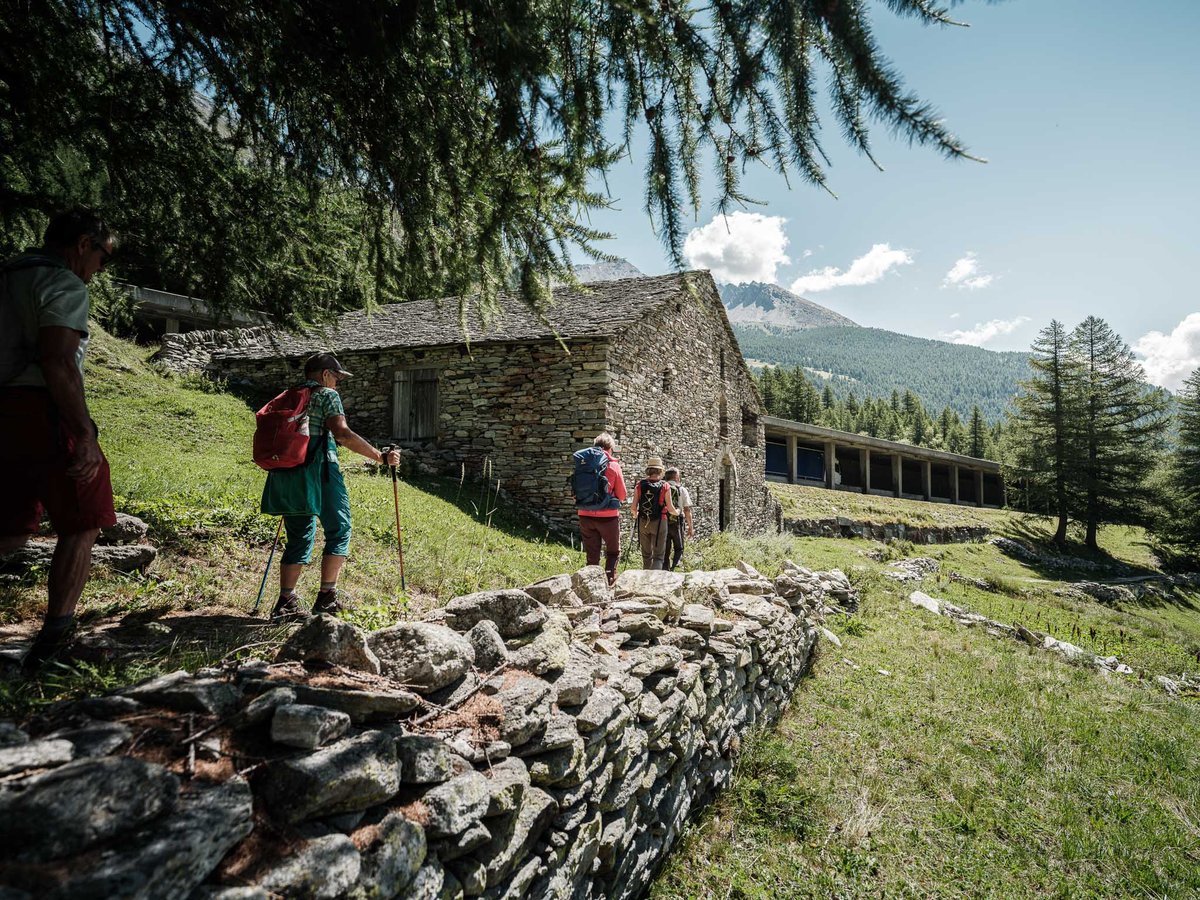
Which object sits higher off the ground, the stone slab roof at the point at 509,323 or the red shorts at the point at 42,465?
the stone slab roof at the point at 509,323

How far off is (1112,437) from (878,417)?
48.7m

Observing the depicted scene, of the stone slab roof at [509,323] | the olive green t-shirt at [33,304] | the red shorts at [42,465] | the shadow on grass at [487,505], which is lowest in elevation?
the shadow on grass at [487,505]

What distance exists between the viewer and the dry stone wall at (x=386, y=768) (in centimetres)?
119

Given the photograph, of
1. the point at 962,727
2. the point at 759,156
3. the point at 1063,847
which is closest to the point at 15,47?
the point at 759,156

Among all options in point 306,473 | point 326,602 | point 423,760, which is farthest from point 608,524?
point 423,760

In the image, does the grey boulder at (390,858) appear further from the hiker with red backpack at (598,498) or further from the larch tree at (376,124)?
the hiker with red backpack at (598,498)

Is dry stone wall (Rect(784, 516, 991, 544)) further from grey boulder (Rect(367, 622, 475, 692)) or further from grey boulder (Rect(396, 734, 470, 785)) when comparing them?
grey boulder (Rect(396, 734, 470, 785))

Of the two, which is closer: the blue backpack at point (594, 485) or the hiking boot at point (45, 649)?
the hiking boot at point (45, 649)

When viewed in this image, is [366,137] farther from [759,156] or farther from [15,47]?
[759,156]

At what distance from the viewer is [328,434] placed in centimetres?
379

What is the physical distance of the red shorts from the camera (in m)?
2.34

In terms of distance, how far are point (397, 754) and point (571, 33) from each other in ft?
9.90

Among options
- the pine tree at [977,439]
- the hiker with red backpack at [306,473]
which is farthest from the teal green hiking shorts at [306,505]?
the pine tree at [977,439]

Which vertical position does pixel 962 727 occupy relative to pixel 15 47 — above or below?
below
